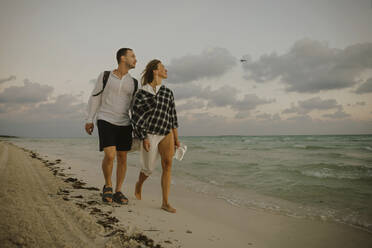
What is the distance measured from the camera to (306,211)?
149 inches

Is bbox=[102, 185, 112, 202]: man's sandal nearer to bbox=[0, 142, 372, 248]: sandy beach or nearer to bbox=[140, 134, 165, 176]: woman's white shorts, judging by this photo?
bbox=[0, 142, 372, 248]: sandy beach

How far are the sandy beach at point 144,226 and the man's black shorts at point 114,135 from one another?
33.0 inches

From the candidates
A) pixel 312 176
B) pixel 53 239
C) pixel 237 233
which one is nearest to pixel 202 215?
pixel 237 233

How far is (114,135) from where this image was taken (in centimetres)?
325

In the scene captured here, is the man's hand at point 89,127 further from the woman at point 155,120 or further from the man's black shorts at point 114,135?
the woman at point 155,120

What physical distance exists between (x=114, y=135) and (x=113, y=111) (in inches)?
13.8

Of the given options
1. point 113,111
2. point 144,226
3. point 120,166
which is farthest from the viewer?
point 120,166

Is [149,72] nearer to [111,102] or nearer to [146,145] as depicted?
[111,102]

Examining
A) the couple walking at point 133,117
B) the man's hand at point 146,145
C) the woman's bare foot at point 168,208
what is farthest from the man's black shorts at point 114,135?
the woman's bare foot at point 168,208

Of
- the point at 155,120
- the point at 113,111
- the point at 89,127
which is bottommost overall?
the point at 89,127

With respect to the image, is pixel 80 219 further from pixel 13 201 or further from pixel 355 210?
pixel 355 210

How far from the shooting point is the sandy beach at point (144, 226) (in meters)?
1.93

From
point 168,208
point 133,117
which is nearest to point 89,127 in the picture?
point 133,117

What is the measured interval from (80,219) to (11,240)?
26.9 inches
